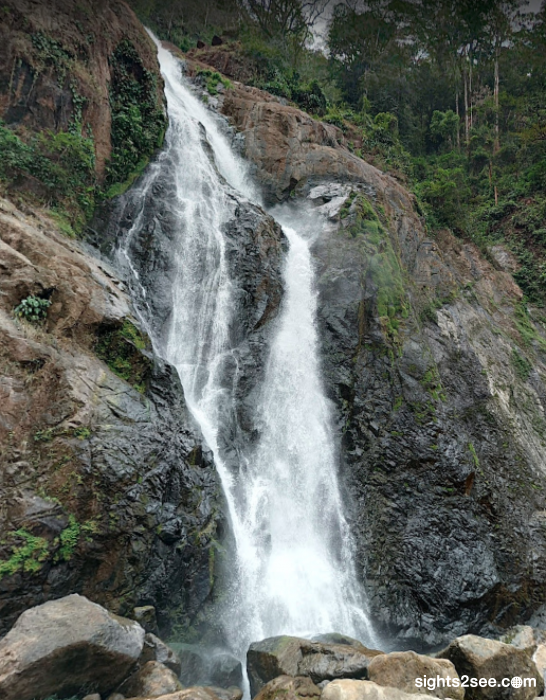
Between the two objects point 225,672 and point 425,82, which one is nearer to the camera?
point 225,672

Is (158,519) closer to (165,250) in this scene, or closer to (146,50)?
(165,250)

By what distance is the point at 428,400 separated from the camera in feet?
46.0

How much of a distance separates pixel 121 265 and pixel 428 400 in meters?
10.4

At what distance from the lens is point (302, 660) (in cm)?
738

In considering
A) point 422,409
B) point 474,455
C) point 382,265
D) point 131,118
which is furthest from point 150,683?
point 131,118

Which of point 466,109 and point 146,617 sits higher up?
point 466,109

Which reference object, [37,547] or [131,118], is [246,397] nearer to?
[37,547]

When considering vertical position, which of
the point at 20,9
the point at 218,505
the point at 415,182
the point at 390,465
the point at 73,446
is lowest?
the point at 218,505

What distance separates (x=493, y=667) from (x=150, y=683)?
5028mm

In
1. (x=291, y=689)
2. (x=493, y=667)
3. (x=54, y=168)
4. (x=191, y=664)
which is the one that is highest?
(x=54, y=168)

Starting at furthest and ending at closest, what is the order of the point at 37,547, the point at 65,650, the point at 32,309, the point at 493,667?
the point at 32,309
the point at 37,547
the point at 493,667
the point at 65,650

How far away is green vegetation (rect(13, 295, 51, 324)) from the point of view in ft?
28.1

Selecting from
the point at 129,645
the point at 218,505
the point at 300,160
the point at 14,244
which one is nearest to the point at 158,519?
the point at 218,505

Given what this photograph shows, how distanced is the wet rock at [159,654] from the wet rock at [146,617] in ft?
2.50
